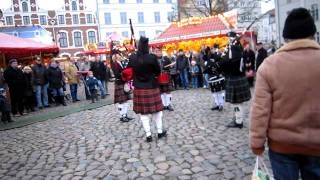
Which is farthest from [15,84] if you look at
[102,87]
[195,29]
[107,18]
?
[107,18]

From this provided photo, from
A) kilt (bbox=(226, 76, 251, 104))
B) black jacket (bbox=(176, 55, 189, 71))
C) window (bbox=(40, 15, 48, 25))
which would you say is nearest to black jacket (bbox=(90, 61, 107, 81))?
black jacket (bbox=(176, 55, 189, 71))

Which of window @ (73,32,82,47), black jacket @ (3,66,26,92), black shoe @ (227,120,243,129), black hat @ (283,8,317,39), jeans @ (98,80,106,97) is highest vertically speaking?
window @ (73,32,82,47)

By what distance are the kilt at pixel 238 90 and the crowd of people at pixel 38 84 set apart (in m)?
6.24

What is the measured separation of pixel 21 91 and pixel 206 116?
250 inches

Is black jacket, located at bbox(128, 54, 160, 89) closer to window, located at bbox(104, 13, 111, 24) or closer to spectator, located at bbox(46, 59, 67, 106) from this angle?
spectator, located at bbox(46, 59, 67, 106)

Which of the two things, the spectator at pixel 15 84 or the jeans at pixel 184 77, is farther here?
the jeans at pixel 184 77

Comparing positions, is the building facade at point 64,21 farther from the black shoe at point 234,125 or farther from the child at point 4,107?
the black shoe at point 234,125

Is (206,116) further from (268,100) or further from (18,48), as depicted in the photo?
(18,48)

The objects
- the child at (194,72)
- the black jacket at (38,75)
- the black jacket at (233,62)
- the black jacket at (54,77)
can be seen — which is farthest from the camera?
the child at (194,72)

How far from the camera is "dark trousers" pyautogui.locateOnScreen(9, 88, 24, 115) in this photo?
11.9 meters

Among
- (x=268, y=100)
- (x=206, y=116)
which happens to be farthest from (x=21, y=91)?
(x=268, y=100)

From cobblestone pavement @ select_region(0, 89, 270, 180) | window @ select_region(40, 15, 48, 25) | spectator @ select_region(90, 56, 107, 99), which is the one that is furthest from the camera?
window @ select_region(40, 15, 48, 25)

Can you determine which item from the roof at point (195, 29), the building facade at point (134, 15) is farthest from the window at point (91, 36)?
the roof at point (195, 29)

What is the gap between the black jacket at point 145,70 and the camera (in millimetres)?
6410
